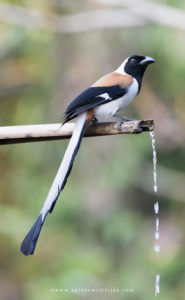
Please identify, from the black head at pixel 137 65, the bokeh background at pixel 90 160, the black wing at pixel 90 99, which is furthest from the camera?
the bokeh background at pixel 90 160

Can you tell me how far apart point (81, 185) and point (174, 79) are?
4.41 ft

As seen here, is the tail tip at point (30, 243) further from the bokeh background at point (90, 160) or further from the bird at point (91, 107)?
the bokeh background at point (90, 160)

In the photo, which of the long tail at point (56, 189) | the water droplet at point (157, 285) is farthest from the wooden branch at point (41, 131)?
the water droplet at point (157, 285)

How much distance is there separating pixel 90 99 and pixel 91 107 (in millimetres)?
39

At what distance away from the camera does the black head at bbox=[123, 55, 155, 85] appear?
3494 mm

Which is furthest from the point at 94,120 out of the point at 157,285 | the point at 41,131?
the point at 157,285

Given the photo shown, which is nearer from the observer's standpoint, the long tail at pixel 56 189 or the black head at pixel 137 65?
the long tail at pixel 56 189

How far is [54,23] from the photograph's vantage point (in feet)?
18.3

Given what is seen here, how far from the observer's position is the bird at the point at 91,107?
2680mm

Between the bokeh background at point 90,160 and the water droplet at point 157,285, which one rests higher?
the bokeh background at point 90,160

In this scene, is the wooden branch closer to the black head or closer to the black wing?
the black wing

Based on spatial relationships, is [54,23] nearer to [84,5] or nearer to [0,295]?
[84,5]

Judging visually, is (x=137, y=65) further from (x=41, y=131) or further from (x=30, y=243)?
(x=30, y=243)

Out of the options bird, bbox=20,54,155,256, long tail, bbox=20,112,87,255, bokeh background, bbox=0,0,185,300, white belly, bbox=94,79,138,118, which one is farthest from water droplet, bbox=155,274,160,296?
long tail, bbox=20,112,87,255
